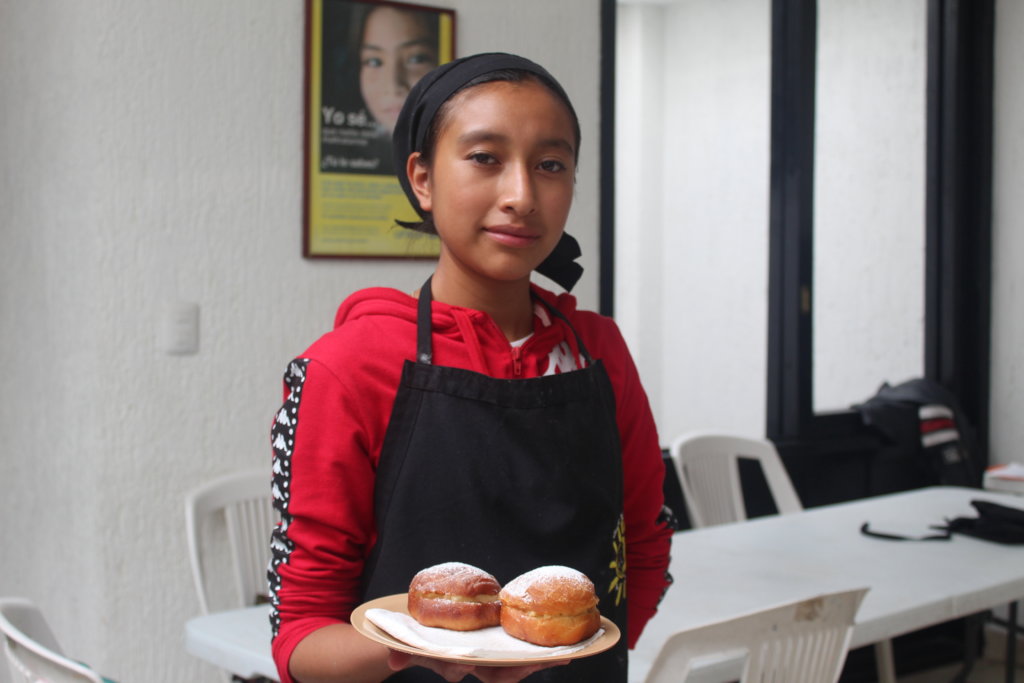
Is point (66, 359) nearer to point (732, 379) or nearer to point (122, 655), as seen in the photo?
point (122, 655)

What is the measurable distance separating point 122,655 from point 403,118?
185 cm

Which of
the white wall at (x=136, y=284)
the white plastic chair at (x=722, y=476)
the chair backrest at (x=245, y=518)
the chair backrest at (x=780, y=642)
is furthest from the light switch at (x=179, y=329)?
the chair backrest at (x=780, y=642)

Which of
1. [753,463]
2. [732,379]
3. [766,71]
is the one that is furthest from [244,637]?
[766,71]

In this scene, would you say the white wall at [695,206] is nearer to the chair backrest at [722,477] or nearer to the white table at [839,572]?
the chair backrest at [722,477]

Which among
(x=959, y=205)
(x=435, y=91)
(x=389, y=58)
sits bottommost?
(x=435, y=91)

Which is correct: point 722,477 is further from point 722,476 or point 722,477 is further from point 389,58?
point 389,58

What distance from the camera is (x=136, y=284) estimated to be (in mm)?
2334

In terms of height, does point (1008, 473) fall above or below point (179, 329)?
below

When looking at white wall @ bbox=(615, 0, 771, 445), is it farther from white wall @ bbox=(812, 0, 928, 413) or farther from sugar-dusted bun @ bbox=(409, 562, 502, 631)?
sugar-dusted bun @ bbox=(409, 562, 502, 631)

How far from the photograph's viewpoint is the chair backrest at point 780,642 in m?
1.21

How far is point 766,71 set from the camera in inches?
192

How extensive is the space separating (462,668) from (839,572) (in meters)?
1.56

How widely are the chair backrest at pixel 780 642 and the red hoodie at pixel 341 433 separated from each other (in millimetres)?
446

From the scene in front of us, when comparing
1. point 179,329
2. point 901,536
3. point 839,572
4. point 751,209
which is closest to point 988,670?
point 901,536
